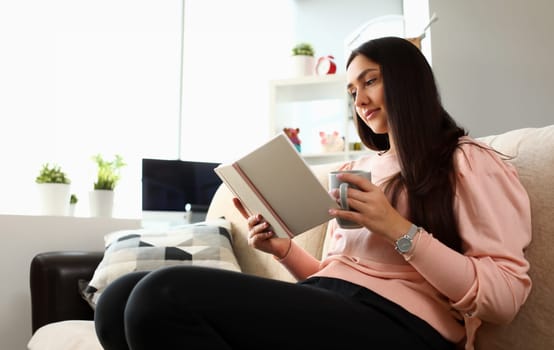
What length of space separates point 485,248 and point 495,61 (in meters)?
2.64

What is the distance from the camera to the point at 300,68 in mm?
3678

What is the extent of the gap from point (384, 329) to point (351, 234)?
29 centimetres

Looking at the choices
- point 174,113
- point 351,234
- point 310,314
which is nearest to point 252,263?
point 351,234

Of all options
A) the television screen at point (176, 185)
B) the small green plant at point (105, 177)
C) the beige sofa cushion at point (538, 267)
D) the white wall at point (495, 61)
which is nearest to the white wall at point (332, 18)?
the white wall at point (495, 61)

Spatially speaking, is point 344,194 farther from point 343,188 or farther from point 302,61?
point 302,61

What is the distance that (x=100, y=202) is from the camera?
2.67 m

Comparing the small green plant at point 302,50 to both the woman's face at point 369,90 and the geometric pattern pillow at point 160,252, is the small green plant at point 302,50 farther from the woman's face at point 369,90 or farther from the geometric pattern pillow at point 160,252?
the woman's face at point 369,90

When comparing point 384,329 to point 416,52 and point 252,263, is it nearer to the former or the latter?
point 416,52

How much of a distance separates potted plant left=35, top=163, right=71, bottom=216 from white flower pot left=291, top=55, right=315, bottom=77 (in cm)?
174

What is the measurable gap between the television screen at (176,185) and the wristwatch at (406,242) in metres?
2.28

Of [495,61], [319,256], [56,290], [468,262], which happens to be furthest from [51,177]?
[495,61]

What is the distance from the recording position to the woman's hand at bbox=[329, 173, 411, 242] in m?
0.94

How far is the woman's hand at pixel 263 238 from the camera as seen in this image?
3.94 feet

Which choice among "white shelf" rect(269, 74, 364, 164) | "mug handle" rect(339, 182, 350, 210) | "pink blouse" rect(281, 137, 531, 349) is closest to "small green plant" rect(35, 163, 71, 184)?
"white shelf" rect(269, 74, 364, 164)
